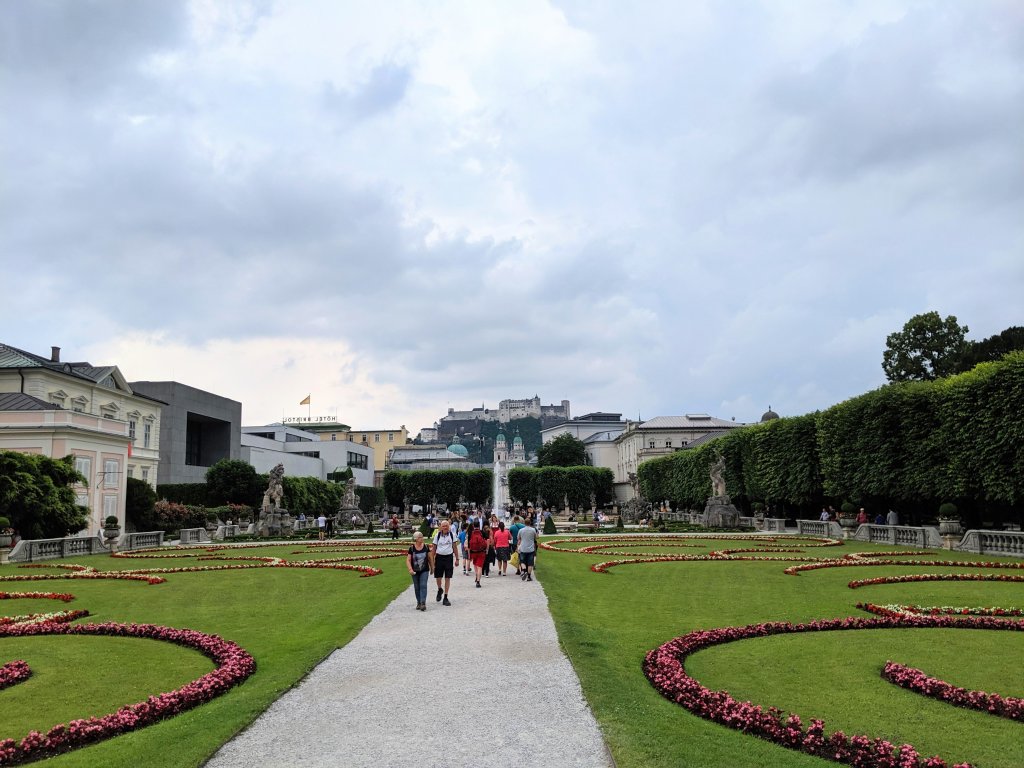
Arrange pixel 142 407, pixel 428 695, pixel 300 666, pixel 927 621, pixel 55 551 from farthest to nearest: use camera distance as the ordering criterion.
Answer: pixel 142 407, pixel 55 551, pixel 927 621, pixel 300 666, pixel 428 695

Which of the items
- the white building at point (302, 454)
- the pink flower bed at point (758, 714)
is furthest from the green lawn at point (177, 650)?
the white building at point (302, 454)

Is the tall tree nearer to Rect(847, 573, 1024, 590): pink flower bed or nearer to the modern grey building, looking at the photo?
Rect(847, 573, 1024, 590): pink flower bed

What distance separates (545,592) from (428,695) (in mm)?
9581

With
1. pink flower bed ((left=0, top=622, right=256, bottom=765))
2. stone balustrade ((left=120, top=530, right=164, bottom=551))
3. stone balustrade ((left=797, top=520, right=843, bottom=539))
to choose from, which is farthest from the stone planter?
stone balustrade ((left=120, top=530, right=164, bottom=551))

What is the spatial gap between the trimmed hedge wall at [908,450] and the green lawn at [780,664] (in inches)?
628

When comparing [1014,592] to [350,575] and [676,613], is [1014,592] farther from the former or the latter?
[350,575]

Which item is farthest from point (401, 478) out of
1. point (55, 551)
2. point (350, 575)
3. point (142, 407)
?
point (350, 575)

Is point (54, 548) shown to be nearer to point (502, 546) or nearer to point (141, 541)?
point (141, 541)

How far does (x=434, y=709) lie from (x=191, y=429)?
86.9 metres

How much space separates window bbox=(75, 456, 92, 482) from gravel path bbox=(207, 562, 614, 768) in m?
38.0

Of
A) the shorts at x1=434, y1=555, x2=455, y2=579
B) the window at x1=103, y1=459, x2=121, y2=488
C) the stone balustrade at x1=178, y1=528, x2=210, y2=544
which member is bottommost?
the stone balustrade at x1=178, y1=528, x2=210, y2=544

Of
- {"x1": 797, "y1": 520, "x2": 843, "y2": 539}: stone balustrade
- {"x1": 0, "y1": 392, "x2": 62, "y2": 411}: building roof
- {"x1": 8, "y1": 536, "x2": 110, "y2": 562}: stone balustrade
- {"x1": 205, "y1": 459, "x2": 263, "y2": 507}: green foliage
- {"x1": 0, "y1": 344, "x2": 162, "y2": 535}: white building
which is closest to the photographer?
{"x1": 8, "y1": 536, "x2": 110, "y2": 562}: stone balustrade

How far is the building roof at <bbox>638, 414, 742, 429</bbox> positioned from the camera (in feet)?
432

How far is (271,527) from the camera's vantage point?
55.9 meters
